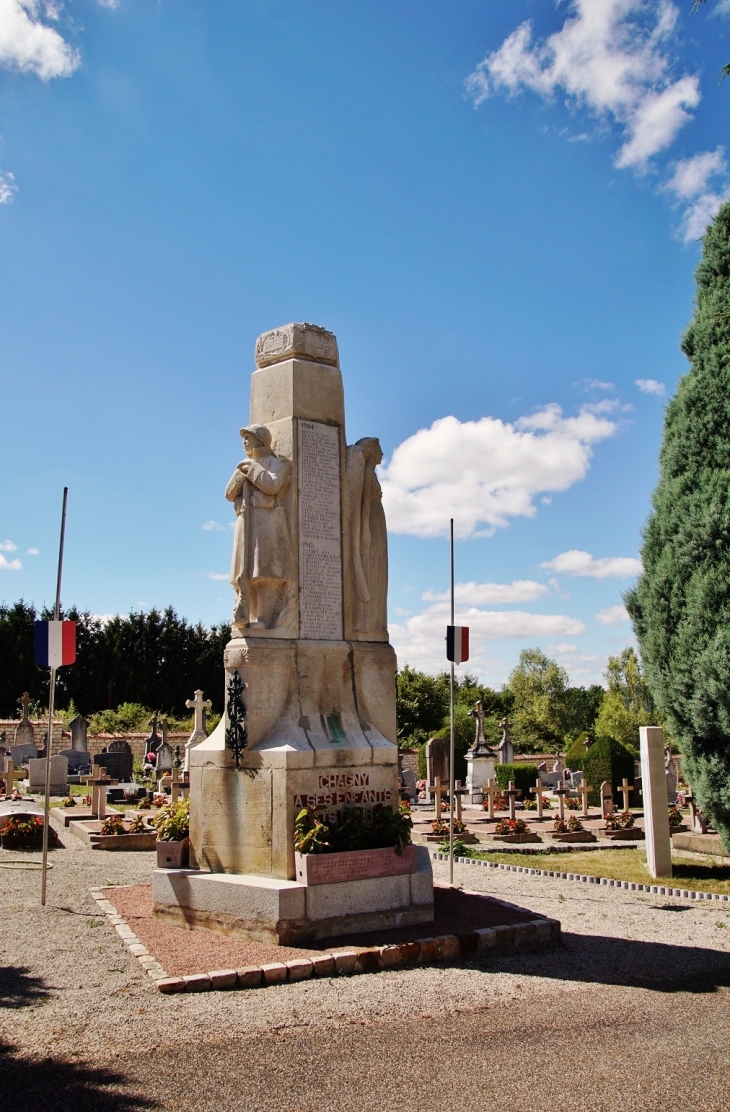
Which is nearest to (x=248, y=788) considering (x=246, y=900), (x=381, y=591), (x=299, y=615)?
(x=246, y=900)

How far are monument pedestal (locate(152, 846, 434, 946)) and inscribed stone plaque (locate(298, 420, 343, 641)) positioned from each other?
2.20 m

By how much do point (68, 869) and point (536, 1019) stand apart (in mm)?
7521

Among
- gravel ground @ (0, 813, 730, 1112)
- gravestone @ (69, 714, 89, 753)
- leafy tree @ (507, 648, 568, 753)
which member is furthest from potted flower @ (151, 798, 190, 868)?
leafy tree @ (507, 648, 568, 753)

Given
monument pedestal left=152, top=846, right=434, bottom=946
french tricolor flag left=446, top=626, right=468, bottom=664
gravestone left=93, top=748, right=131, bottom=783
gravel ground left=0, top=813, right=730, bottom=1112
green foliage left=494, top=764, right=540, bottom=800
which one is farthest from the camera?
green foliage left=494, top=764, right=540, bottom=800

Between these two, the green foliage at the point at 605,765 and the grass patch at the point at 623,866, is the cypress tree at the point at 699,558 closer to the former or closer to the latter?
the grass patch at the point at 623,866

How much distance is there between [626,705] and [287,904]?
4523cm

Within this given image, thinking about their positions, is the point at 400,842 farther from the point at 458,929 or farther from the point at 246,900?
the point at 246,900

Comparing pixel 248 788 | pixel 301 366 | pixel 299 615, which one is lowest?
pixel 248 788

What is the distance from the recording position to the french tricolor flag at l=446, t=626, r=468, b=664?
398 inches

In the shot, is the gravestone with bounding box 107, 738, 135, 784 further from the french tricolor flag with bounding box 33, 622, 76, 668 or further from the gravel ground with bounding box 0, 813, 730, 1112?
the gravel ground with bounding box 0, 813, 730, 1112

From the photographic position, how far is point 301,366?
8.45 meters

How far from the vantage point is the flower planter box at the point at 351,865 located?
6754 millimetres

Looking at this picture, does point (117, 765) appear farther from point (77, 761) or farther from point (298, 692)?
point (298, 692)

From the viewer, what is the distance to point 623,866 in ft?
38.4
